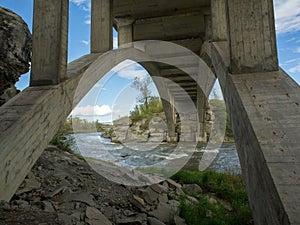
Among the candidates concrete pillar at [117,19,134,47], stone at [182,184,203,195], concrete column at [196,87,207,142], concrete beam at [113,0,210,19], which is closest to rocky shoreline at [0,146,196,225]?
stone at [182,184,203,195]

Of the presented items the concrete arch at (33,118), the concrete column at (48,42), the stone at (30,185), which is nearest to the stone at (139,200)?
the stone at (30,185)

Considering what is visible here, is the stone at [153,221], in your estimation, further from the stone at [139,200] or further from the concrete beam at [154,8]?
the concrete beam at [154,8]

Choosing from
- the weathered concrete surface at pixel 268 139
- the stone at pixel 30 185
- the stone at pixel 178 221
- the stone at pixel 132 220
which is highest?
the weathered concrete surface at pixel 268 139

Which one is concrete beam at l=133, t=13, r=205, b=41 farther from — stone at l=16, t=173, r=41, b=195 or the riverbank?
stone at l=16, t=173, r=41, b=195

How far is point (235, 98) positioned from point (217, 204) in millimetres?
2780

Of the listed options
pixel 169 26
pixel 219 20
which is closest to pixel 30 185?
pixel 219 20

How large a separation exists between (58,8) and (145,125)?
27.9m

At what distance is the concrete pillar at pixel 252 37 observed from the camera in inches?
107

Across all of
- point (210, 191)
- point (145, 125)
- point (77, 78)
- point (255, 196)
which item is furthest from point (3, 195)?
point (145, 125)

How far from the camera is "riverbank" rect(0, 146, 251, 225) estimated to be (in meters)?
2.49

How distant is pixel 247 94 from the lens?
7.89 feet

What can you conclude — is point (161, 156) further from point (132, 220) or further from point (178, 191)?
point (132, 220)

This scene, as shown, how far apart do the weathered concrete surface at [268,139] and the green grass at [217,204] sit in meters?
1.49

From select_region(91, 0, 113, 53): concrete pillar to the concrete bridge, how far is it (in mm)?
22
